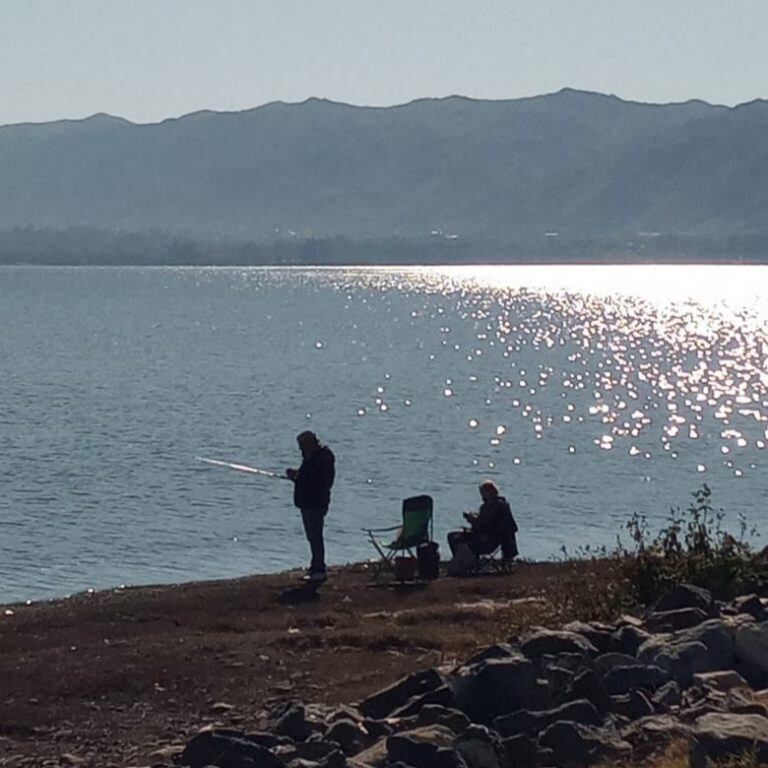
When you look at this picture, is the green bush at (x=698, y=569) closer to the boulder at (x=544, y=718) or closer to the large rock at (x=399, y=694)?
the large rock at (x=399, y=694)

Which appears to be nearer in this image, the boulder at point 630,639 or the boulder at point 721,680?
the boulder at point 721,680

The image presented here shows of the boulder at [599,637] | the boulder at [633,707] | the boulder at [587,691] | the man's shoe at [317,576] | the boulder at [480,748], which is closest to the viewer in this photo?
the boulder at [480,748]

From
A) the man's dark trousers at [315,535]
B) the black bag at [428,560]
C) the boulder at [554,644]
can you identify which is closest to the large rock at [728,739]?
the boulder at [554,644]

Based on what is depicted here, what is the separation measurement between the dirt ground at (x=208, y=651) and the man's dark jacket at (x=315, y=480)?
0.88 m

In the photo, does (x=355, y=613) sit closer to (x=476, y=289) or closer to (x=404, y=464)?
(x=404, y=464)

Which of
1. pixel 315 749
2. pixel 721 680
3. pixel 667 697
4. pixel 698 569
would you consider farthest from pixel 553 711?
pixel 698 569

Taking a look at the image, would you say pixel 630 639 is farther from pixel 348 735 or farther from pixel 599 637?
pixel 348 735

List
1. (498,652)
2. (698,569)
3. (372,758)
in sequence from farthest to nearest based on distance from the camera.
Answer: (698,569) → (498,652) → (372,758)

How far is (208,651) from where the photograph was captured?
43.9ft

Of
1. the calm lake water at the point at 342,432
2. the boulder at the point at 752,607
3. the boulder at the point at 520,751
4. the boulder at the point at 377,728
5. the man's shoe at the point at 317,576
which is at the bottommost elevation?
the calm lake water at the point at 342,432

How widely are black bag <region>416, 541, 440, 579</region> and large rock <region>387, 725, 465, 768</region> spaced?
27.0 ft

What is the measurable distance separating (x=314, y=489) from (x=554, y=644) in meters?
7.37

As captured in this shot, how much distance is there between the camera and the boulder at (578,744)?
9.27m

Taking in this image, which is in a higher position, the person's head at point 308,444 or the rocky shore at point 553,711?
the person's head at point 308,444
